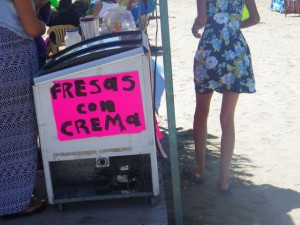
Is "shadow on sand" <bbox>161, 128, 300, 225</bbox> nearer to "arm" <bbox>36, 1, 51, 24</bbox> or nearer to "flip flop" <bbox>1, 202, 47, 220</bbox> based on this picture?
"flip flop" <bbox>1, 202, 47, 220</bbox>

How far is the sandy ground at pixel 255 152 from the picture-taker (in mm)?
4375

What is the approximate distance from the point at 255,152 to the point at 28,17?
9.96ft

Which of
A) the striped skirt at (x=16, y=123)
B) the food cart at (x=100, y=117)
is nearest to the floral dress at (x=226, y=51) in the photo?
the food cart at (x=100, y=117)

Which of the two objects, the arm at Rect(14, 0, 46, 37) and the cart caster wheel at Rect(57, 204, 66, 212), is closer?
the arm at Rect(14, 0, 46, 37)

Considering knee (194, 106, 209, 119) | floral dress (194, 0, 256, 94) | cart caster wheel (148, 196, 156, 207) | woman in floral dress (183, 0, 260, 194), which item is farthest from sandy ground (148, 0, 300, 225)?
floral dress (194, 0, 256, 94)

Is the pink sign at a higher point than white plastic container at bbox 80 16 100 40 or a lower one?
lower

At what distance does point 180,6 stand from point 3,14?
19.7m

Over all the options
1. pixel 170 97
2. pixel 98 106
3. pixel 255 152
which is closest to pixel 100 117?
pixel 98 106

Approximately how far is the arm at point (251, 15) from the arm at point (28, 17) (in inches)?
67.7

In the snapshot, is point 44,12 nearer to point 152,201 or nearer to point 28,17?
point 28,17

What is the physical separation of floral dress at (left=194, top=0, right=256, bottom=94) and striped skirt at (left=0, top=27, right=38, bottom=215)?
1.33 meters

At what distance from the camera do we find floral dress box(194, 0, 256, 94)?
13.8 ft

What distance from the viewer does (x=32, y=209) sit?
3822 millimetres

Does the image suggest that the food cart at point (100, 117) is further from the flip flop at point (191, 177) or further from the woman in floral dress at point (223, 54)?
the flip flop at point (191, 177)
